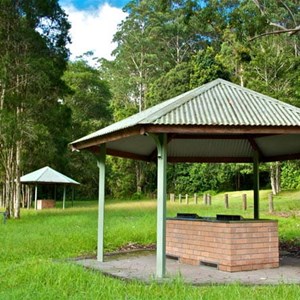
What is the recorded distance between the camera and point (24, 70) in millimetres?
20172

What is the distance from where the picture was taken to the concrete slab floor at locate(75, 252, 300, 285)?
7020mm

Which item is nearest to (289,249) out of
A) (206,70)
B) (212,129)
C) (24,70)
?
(212,129)

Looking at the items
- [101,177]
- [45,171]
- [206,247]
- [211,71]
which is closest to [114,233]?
[101,177]

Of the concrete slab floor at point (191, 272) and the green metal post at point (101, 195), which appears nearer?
the concrete slab floor at point (191, 272)

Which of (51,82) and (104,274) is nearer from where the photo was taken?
(104,274)

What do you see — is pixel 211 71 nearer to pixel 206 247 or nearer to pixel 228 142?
pixel 228 142

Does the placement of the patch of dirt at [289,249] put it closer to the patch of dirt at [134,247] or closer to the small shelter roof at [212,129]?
the small shelter roof at [212,129]

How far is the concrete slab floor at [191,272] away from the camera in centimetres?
702

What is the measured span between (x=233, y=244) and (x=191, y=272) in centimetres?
89

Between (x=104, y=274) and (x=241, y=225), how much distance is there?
2.53 meters

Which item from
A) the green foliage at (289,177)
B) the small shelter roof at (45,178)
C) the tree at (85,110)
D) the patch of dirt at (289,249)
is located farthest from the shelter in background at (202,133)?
the tree at (85,110)

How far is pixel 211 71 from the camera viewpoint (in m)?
36.8

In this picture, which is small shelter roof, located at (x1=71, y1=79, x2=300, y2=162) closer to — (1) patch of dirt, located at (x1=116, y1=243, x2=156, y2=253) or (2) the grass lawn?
(1) patch of dirt, located at (x1=116, y1=243, x2=156, y2=253)

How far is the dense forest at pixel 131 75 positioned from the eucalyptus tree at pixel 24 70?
0.16 ft
